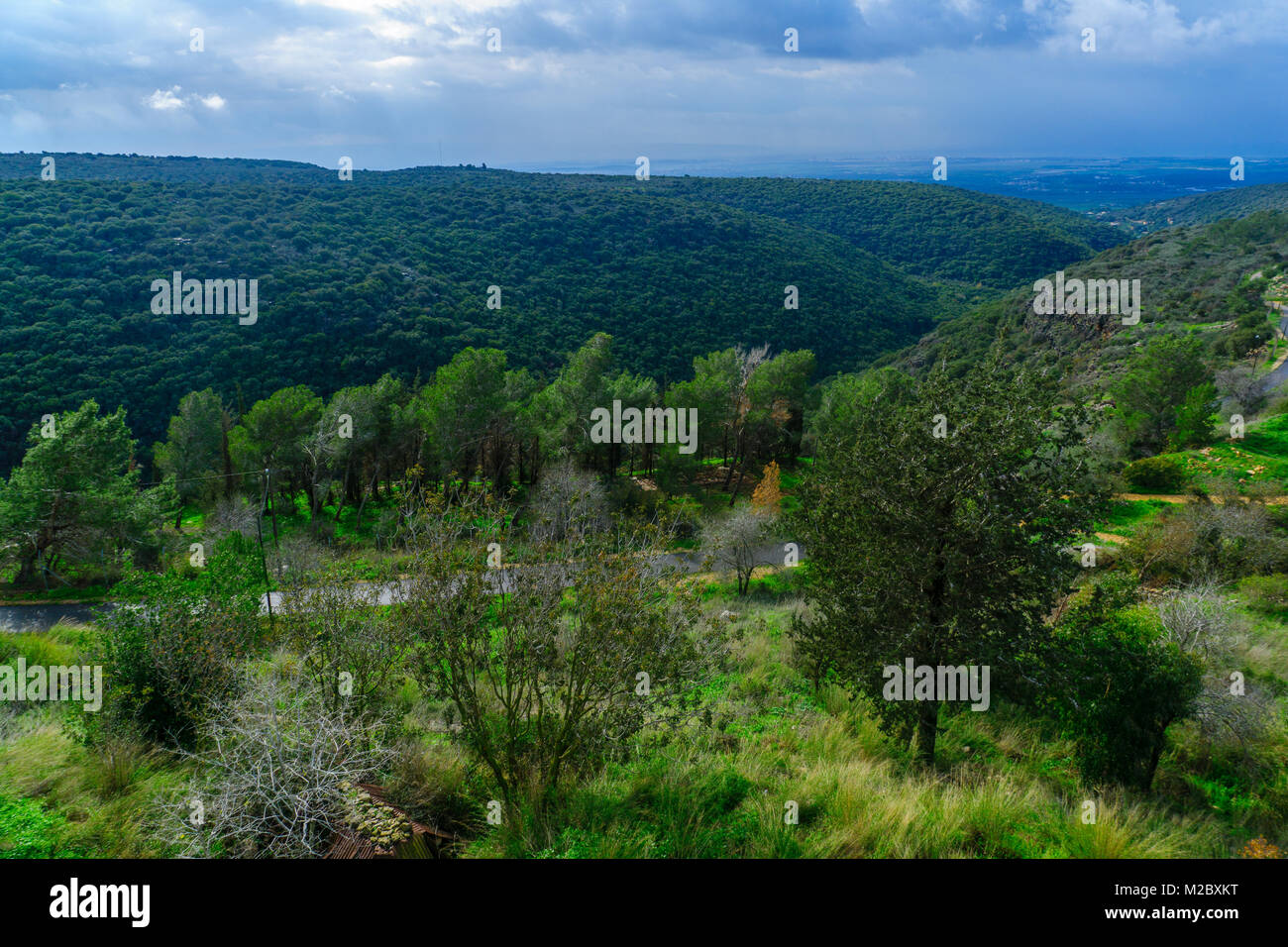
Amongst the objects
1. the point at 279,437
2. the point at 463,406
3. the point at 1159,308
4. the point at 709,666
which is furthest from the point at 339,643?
the point at 1159,308

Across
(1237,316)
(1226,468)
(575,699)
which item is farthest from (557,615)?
(1237,316)

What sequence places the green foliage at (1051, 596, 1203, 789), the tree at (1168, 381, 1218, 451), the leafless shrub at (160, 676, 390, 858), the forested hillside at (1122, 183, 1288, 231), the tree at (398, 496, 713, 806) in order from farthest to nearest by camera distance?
the forested hillside at (1122, 183, 1288, 231) < the tree at (1168, 381, 1218, 451) < the green foliage at (1051, 596, 1203, 789) < the tree at (398, 496, 713, 806) < the leafless shrub at (160, 676, 390, 858)

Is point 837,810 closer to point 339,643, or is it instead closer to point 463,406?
point 339,643

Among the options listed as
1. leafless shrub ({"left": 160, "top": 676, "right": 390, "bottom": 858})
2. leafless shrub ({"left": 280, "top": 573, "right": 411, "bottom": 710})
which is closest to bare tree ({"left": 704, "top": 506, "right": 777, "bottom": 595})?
leafless shrub ({"left": 280, "top": 573, "right": 411, "bottom": 710})

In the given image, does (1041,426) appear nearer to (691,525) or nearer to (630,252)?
(691,525)

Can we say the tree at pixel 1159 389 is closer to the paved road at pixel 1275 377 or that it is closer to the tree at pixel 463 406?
the paved road at pixel 1275 377

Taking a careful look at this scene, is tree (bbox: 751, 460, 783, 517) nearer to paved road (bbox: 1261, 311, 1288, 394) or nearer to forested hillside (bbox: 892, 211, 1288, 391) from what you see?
forested hillside (bbox: 892, 211, 1288, 391)

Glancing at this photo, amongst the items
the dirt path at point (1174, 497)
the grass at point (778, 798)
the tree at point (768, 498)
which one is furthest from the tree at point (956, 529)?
the dirt path at point (1174, 497)
